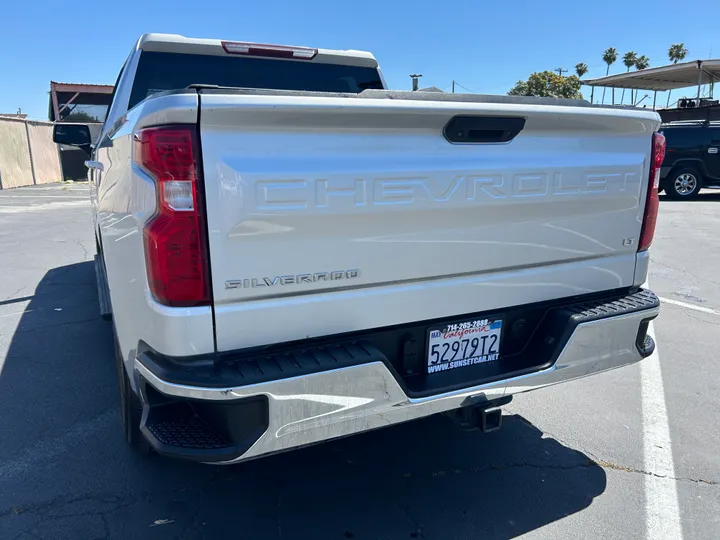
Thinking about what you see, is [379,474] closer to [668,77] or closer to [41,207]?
[41,207]

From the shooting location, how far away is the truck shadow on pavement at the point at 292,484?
2.53m

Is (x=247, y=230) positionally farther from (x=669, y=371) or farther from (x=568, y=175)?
(x=669, y=371)

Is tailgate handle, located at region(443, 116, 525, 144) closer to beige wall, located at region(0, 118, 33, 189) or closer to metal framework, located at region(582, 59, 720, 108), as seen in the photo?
beige wall, located at region(0, 118, 33, 189)

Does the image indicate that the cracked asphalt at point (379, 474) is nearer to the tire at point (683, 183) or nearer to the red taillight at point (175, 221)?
the red taillight at point (175, 221)

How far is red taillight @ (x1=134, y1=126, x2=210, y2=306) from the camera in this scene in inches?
74.2

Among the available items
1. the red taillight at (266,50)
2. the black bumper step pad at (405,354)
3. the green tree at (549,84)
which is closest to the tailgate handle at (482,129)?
the black bumper step pad at (405,354)

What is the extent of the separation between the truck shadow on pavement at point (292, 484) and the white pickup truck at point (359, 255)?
0.41 meters

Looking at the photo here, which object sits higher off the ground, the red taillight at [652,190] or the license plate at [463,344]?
the red taillight at [652,190]

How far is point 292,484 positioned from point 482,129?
1.92 meters

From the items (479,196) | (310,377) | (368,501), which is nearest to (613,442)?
(368,501)

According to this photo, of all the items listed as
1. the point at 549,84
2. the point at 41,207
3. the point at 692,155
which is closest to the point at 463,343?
the point at 692,155

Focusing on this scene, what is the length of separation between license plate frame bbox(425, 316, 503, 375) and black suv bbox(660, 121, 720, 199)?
1286 centimetres

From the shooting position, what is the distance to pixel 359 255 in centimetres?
221

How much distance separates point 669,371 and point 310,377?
3.40 m
